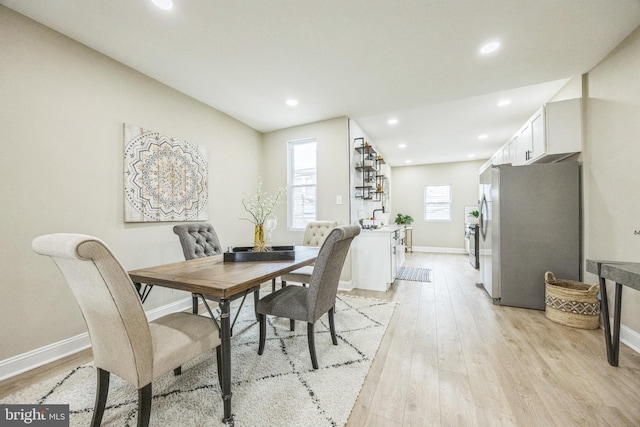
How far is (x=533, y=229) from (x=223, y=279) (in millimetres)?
3342

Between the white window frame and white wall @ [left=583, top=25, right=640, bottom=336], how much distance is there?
4.61 meters

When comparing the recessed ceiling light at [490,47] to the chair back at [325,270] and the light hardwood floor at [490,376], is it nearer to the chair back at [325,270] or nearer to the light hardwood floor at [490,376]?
the chair back at [325,270]

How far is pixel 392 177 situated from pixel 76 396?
7.71 metres

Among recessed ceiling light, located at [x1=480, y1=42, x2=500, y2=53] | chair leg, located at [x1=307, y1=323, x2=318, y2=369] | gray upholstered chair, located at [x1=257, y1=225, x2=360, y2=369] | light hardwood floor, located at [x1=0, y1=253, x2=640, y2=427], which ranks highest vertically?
recessed ceiling light, located at [x1=480, y1=42, x2=500, y2=53]


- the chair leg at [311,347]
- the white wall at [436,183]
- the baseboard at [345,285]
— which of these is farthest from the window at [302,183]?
the white wall at [436,183]

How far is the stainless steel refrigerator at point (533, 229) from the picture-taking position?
273 centimetres

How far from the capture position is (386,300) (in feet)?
10.5

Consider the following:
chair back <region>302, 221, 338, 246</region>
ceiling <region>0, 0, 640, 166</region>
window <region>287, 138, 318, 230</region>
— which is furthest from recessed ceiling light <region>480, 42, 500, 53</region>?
window <region>287, 138, 318, 230</region>

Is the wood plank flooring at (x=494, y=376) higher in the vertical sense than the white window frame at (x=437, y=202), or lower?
lower

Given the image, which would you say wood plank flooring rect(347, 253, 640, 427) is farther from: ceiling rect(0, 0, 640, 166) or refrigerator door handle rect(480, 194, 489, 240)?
ceiling rect(0, 0, 640, 166)

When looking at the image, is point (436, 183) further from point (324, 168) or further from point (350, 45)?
point (350, 45)

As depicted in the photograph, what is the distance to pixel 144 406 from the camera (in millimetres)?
1104

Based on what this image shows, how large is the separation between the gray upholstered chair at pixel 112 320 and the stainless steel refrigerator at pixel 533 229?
11.0ft

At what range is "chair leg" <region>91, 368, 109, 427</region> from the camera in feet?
3.92
